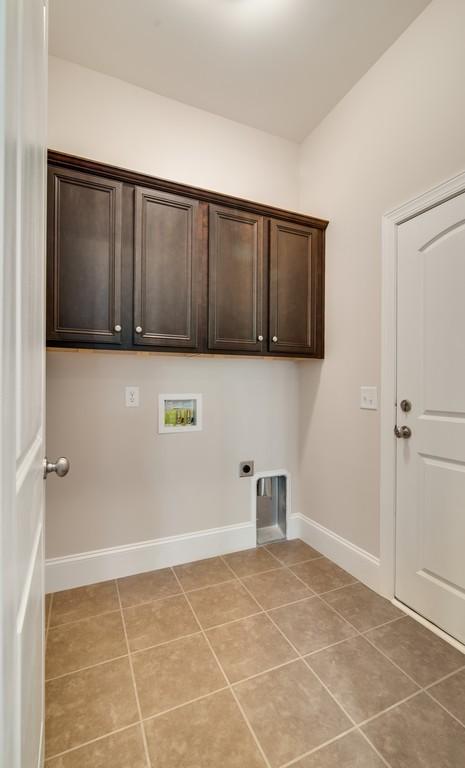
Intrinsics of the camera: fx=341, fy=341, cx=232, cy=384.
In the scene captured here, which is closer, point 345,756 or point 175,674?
point 345,756

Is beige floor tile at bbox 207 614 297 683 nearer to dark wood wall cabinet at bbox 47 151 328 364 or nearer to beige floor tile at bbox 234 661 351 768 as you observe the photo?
beige floor tile at bbox 234 661 351 768

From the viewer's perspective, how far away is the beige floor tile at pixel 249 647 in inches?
55.0

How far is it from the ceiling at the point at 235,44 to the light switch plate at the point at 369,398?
184cm

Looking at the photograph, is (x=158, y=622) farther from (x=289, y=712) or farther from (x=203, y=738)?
(x=289, y=712)

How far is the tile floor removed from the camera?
3.56 feet

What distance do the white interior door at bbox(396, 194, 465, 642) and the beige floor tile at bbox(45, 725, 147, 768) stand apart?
1.38 meters

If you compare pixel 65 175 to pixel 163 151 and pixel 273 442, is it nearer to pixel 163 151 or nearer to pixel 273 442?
pixel 163 151

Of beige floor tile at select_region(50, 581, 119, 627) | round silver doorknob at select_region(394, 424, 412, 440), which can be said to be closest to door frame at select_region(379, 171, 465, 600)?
round silver doorknob at select_region(394, 424, 412, 440)

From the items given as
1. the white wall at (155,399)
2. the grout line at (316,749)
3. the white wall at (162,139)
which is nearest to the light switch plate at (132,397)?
the white wall at (155,399)

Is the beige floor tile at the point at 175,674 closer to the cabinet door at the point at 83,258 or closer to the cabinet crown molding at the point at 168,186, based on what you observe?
the cabinet door at the point at 83,258

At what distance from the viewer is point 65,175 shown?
1.62 metres

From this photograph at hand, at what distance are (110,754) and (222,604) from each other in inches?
31.3

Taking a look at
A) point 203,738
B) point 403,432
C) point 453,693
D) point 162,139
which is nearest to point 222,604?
point 203,738

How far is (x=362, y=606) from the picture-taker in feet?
5.82
